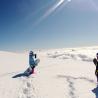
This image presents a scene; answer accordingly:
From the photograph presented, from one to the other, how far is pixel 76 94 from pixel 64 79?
10.7 feet

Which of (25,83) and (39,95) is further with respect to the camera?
(25,83)

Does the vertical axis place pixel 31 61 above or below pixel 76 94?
above

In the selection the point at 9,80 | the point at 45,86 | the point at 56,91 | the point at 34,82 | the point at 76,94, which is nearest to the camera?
the point at 76,94

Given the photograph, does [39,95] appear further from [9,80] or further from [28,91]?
[9,80]

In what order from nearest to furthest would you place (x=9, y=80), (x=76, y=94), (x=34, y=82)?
(x=76, y=94) → (x=34, y=82) → (x=9, y=80)

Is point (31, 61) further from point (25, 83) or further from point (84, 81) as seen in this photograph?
point (84, 81)

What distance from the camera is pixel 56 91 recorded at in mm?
11086

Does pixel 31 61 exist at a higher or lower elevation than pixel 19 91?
higher

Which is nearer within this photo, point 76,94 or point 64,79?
point 76,94

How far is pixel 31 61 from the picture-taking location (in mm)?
15906

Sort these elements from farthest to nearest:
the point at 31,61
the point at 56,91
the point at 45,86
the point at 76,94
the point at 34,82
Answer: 1. the point at 31,61
2. the point at 34,82
3. the point at 45,86
4. the point at 56,91
5. the point at 76,94

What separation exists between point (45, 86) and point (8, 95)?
8.36ft

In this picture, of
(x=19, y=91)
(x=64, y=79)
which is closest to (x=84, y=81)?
(x=64, y=79)

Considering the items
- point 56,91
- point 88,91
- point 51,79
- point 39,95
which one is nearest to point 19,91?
point 39,95
